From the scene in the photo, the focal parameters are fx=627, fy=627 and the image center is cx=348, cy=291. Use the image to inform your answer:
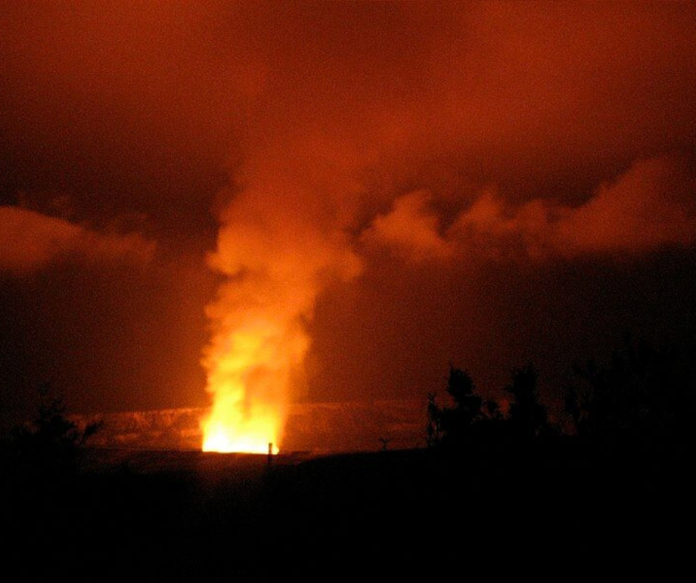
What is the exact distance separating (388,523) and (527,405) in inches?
1056

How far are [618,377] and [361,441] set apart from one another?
4514 inches

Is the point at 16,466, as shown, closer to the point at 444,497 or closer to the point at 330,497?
the point at 330,497

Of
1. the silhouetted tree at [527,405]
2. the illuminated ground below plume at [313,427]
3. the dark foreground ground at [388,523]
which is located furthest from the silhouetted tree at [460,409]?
the illuminated ground below plume at [313,427]

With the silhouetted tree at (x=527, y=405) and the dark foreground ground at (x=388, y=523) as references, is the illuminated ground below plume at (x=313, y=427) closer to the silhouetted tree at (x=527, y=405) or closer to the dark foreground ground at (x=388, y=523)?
the silhouetted tree at (x=527, y=405)

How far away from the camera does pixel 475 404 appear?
42.0 m

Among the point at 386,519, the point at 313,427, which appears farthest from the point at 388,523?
the point at 313,427

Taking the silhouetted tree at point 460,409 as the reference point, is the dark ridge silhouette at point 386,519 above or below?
below

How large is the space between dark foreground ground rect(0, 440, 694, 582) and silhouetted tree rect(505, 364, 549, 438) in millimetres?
14493

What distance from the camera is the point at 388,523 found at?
19562mm

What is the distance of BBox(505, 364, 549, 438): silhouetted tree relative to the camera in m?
41.7

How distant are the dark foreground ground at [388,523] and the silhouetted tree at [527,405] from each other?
1449 cm

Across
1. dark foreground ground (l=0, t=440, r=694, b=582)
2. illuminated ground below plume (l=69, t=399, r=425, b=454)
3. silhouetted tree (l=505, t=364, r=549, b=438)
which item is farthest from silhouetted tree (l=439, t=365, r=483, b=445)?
illuminated ground below plume (l=69, t=399, r=425, b=454)

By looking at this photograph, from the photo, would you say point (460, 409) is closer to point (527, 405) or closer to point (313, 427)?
point (527, 405)

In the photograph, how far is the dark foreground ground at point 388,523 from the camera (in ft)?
53.2
